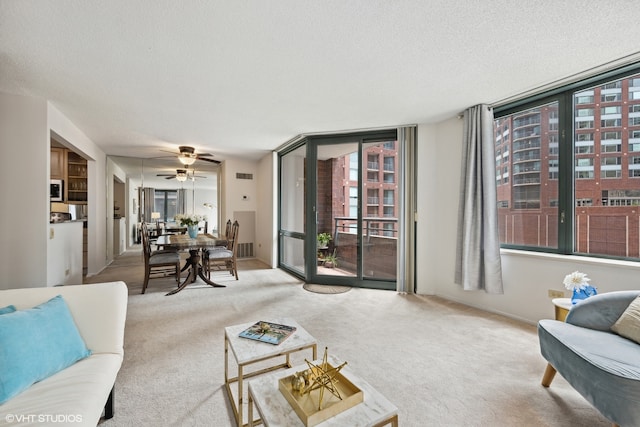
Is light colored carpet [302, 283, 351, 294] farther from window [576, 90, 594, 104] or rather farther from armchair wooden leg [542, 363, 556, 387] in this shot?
window [576, 90, 594, 104]

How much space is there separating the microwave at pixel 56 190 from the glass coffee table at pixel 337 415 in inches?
230

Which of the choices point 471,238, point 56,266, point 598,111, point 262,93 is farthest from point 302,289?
point 598,111

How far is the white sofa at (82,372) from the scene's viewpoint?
3.35 feet

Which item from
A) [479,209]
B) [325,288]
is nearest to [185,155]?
[325,288]

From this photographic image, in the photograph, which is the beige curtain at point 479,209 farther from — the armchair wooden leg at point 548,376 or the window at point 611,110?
the armchair wooden leg at point 548,376

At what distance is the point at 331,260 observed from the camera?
459cm

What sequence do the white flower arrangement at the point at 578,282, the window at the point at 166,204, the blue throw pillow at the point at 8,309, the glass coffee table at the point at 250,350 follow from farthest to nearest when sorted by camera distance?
the window at the point at 166,204 < the white flower arrangement at the point at 578,282 < the glass coffee table at the point at 250,350 < the blue throw pillow at the point at 8,309

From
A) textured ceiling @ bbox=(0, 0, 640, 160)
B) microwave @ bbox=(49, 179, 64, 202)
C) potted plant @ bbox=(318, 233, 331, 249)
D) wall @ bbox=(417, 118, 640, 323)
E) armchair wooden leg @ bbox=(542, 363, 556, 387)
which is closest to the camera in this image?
textured ceiling @ bbox=(0, 0, 640, 160)

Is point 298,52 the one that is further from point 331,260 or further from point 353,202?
point 331,260

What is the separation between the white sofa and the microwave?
184 inches

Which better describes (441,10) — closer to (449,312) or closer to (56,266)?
(449,312)

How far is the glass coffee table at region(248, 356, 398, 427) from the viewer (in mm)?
1027

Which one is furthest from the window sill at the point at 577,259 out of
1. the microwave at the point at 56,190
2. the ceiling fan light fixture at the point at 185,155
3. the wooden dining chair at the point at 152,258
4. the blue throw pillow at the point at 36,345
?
the microwave at the point at 56,190

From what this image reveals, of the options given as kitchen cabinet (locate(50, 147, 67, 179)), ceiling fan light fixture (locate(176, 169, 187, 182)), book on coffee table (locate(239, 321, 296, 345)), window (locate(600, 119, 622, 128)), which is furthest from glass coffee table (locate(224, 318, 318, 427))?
kitchen cabinet (locate(50, 147, 67, 179))
